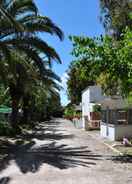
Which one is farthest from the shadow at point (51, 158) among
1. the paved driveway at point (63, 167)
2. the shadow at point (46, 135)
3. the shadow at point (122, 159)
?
the shadow at point (46, 135)

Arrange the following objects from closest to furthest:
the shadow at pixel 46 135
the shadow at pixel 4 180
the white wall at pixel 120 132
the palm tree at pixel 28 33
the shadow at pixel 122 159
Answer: the shadow at pixel 4 180 → the shadow at pixel 122 159 → the palm tree at pixel 28 33 → the white wall at pixel 120 132 → the shadow at pixel 46 135

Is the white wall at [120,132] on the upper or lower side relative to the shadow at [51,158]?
upper

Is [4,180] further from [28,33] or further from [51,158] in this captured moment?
[28,33]

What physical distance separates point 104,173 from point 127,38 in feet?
21.1

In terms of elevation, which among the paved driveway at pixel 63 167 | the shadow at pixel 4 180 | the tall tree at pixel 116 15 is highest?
the tall tree at pixel 116 15

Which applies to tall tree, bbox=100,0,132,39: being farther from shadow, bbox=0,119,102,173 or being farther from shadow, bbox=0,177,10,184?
shadow, bbox=0,177,10,184

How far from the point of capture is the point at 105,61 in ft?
65.6

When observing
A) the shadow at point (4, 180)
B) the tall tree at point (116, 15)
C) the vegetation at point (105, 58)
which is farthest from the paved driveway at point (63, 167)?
the tall tree at point (116, 15)

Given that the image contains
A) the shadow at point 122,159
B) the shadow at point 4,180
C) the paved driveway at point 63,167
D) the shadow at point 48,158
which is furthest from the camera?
the shadow at point 122,159

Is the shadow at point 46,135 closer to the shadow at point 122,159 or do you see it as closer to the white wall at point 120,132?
the white wall at point 120,132

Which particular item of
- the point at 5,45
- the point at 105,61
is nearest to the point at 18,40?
the point at 5,45

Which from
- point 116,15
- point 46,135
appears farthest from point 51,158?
point 46,135

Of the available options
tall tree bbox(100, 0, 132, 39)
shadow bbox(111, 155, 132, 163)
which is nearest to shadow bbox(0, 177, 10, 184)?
shadow bbox(111, 155, 132, 163)

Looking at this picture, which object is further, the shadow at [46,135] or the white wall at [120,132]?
the shadow at [46,135]
